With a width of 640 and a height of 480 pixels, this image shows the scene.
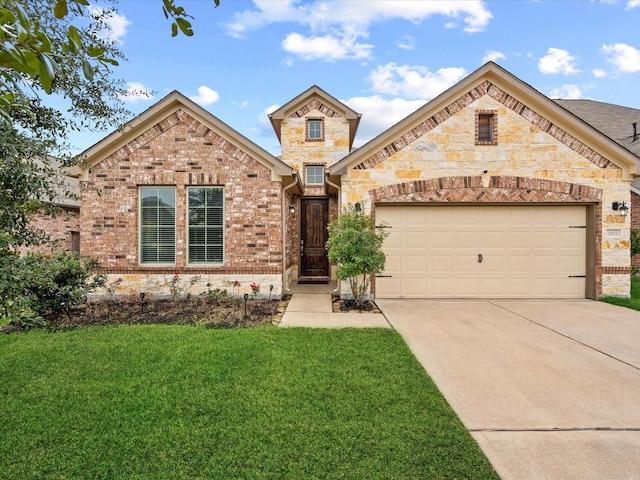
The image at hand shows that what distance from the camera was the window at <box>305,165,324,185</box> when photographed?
1378cm

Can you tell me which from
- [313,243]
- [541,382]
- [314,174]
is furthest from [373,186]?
[314,174]

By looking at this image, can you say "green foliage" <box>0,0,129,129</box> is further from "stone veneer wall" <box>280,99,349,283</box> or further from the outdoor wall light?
the outdoor wall light

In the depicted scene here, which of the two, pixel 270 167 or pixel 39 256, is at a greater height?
pixel 270 167

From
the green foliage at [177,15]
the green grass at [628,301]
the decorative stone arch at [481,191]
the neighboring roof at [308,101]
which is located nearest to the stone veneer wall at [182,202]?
the decorative stone arch at [481,191]

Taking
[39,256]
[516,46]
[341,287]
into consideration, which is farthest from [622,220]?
[39,256]

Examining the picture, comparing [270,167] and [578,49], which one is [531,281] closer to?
[578,49]

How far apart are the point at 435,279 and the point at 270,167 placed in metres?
5.08

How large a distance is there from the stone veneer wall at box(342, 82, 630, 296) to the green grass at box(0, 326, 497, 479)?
15.7 ft

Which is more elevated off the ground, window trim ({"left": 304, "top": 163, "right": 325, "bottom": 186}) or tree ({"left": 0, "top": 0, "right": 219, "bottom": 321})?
window trim ({"left": 304, "top": 163, "right": 325, "bottom": 186})

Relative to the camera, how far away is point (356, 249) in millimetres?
7555

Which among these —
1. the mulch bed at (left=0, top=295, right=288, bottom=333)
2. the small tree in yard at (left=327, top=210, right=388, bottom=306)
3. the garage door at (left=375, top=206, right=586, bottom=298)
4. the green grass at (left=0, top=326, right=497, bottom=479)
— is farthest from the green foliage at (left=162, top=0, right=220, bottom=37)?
the garage door at (left=375, top=206, right=586, bottom=298)

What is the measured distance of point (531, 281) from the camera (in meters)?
8.71

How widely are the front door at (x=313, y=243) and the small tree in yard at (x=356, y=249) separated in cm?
417

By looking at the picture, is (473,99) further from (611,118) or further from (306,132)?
(611,118)
